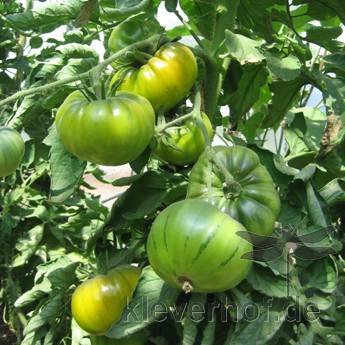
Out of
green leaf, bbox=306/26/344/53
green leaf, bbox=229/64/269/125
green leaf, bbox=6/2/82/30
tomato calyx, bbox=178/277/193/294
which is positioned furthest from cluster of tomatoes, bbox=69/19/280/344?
green leaf, bbox=306/26/344/53

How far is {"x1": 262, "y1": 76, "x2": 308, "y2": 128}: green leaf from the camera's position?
852 mm

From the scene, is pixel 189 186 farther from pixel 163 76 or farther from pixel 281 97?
pixel 281 97

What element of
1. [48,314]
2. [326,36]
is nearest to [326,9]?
[326,36]

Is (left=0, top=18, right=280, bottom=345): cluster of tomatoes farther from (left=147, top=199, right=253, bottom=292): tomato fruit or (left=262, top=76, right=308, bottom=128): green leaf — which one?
(left=262, top=76, right=308, bottom=128): green leaf

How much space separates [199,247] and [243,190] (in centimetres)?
16

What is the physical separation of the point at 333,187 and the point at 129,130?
0.44 metres

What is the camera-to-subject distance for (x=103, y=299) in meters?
0.77

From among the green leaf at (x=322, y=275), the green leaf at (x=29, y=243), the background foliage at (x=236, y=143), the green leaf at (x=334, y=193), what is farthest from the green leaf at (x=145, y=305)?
the green leaf at (x=29, y=243)

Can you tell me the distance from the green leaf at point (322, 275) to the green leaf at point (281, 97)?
339mm

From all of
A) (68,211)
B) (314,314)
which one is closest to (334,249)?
(314,314)

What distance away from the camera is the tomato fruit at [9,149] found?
641mm

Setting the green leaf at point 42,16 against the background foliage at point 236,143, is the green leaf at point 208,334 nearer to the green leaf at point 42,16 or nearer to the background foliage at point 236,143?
the background foliage at point 236,143

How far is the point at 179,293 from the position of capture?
670 mm

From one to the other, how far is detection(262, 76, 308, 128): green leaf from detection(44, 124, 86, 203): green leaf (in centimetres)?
41
